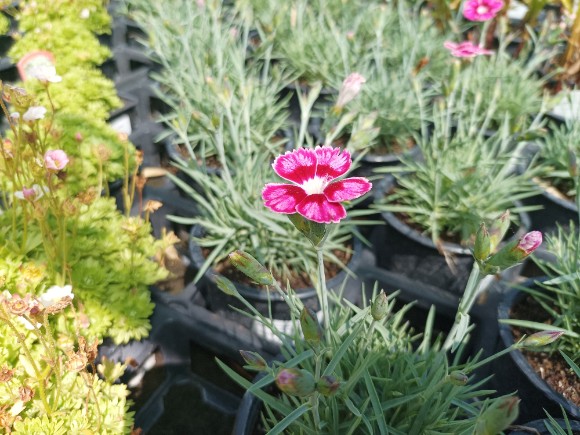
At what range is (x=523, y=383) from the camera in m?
1.01

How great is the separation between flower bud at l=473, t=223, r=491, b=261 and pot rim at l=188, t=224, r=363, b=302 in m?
0.59

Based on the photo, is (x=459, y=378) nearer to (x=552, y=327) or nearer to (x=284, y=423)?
(x=284, y=423)

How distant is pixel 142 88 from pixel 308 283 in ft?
4.46

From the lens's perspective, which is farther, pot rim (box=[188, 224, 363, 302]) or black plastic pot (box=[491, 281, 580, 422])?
pot rim (box=[188, 224, 363, 302])

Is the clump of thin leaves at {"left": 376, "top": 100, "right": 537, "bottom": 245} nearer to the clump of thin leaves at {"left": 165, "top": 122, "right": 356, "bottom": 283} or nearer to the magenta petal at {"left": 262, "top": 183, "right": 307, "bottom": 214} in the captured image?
the clump of thin leaves at {"left": 165, "top": 122, "right": 356, "bottom": 283}

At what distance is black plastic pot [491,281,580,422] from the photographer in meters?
0.94

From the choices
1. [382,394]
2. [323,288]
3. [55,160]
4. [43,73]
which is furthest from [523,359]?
[43,73]

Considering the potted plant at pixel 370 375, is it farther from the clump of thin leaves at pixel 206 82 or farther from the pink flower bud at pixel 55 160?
the clump of thin leaves at pixel 206 82

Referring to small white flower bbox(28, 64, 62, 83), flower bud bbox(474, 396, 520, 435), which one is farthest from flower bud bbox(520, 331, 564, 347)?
small white flower bbox(28, 64, 62, 83)

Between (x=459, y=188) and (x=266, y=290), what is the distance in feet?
2.08

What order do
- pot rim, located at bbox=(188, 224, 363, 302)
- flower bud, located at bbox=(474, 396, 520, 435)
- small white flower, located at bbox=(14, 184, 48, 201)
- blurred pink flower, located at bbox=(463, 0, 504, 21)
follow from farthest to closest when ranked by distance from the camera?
blurred pink flower, located at bbox=(463, 0, 504, 21) < pot rim, located at bbox=(188, 224, 363, 302) < small white flower, located at bbox=(14, 184, 48, 201) < flower bud, located at bbox=(474, 396, 520, 435)

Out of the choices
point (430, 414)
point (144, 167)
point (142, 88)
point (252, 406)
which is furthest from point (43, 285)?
point (142, 88)

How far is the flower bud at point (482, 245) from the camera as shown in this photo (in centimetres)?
62

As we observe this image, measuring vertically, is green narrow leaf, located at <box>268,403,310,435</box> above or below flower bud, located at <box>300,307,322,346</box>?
below
